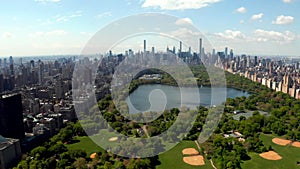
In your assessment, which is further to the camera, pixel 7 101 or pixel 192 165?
pixel 7 101

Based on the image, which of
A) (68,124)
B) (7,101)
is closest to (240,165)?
(68,124)

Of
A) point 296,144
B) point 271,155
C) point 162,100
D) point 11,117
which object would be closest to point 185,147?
point 271,155

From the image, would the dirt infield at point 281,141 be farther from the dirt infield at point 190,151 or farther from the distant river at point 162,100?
the dirt infield at point 190,151

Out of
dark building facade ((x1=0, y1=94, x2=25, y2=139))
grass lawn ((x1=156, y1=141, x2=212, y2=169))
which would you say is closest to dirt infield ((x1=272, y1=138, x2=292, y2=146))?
grass lawn ((x1=156, y1=141, x2=212, y2=169))

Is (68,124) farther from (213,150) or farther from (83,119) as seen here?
(213,150)

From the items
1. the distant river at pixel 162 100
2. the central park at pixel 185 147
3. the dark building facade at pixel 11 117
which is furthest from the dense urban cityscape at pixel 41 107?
the distant river at pixel 162 100

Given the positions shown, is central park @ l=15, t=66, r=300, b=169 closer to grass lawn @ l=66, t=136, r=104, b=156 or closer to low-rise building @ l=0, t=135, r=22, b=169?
grass lawn @ l=66, t=136, r=104, b=156
